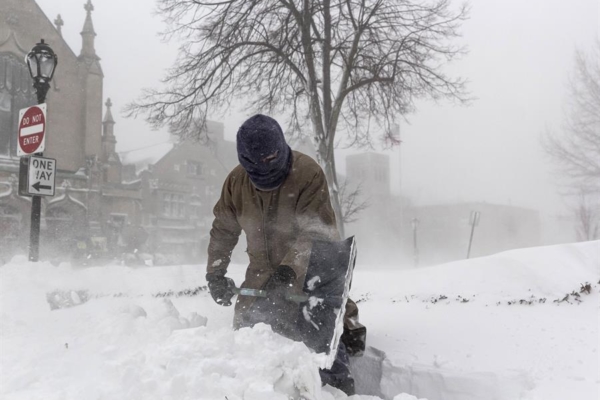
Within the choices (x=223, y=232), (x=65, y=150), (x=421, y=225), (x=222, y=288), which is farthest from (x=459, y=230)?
(x=222, y=288)

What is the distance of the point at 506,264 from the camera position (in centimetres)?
598

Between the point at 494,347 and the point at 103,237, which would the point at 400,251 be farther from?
the point at 494,347

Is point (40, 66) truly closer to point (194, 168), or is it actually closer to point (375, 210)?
point (194, 168)

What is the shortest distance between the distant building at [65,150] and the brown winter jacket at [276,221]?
21842mm

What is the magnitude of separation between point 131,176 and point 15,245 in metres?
12.6

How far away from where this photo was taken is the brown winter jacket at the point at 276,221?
312 cm

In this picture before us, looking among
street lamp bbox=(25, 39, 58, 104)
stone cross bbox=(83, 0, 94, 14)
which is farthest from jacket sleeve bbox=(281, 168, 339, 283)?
stone cross bbox=(83, 0, 94, 14)

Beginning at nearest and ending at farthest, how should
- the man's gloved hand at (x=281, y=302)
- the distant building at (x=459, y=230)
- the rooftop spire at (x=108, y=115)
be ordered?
the man's gloved hand at (x=281, y=302), the rooftop spire at (x=108, y=115), the distant building at (x=459, y=230)

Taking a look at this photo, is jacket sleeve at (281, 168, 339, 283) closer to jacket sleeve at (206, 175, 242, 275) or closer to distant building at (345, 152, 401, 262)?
jacket sleeve at (206, 175, 242, 275)

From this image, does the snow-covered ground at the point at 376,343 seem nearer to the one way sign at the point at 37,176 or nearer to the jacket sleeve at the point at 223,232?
the jacket sleeve at the point at 223,232

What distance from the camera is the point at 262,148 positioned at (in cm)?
293

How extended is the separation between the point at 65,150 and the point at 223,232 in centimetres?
2517

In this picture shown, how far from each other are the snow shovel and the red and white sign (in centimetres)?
471

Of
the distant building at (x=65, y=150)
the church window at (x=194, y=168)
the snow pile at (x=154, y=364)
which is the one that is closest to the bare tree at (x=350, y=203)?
the snow pile at (x=154, y=364)
